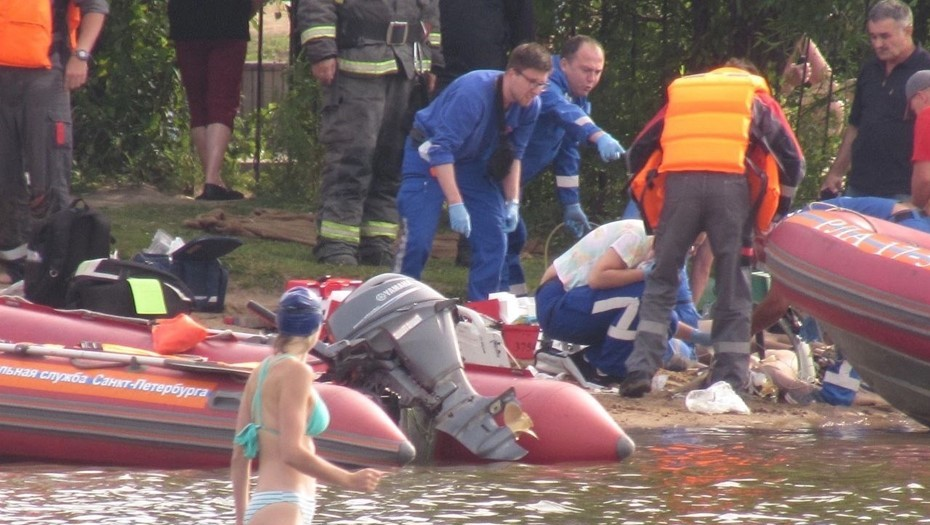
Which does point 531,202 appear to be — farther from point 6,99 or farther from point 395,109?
point 6,99

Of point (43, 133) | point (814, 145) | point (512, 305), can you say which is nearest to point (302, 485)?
point (512, 305)

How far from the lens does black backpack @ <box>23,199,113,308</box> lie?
8.59m

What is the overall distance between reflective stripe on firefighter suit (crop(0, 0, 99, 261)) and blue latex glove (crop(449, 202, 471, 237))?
1870 mm

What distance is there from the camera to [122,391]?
6.72 m

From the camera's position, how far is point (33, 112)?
9.15 metres

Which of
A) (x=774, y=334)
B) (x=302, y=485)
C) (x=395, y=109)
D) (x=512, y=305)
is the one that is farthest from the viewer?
(x=395, y=109)

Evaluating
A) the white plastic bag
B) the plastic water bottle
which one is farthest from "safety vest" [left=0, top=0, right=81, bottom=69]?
the plastic water bottle

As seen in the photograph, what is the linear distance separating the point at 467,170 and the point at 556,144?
79 centimetres

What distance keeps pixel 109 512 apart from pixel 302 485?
1.33 metres

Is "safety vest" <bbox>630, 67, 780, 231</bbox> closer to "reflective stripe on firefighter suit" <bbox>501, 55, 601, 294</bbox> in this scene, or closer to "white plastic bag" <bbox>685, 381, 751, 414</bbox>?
"white plastic bag" <bbox>685, 381, 751, 414</bbox>

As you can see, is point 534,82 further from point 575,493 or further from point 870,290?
point 575,493

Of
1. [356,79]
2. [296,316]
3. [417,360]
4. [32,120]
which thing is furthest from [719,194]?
[296,316]

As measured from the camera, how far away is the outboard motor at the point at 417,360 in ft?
22.0

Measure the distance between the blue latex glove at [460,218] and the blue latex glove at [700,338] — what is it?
119 centimetres
